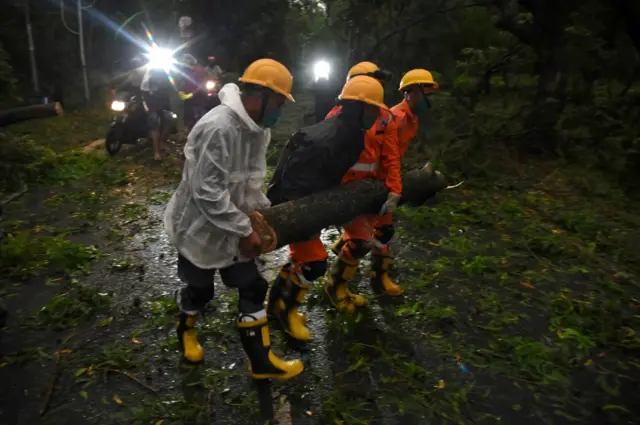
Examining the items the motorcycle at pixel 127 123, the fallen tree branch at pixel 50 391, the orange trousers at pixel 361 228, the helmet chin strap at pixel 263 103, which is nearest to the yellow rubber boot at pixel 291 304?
the orange trousers at pixel 361 228

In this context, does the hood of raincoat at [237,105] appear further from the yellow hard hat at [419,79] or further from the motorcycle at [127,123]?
the motorcycle at [127,123]

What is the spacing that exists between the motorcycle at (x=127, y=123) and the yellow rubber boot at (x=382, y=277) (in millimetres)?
6830

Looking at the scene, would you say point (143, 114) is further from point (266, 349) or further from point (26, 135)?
point (266, 349)

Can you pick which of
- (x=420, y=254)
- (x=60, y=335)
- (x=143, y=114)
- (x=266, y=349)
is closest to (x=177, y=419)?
(x=266, y=349)

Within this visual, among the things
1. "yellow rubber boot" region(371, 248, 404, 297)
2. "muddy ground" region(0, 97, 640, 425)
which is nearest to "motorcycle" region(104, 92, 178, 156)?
"muddy ground" region(0, 97, 640, 425)

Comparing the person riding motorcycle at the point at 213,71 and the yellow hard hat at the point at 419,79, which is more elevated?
the yellow hard hat at the point at 419,79

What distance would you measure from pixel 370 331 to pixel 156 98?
764 cm

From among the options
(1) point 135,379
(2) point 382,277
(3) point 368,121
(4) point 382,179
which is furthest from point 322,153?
(1) point 135,379

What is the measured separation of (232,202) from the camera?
333 cm

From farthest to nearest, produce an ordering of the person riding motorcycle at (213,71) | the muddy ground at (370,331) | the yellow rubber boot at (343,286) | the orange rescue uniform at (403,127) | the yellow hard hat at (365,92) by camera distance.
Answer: the person riding motorcycle at (213,71)
the orange rescue uniform at (403,127)
the yellow rubber boot at (343,286)
the yellow hard hat at (365,92)
the muddy ground at (370,331)

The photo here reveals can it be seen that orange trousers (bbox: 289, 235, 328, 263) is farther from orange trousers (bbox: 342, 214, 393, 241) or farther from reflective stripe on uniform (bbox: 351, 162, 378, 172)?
reflective stripe on uniform (bbox: 351, 162, 378, 172)

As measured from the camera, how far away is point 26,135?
37.8 feet

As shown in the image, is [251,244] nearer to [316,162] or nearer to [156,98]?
[316,162]

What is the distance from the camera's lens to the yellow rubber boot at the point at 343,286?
476cm
